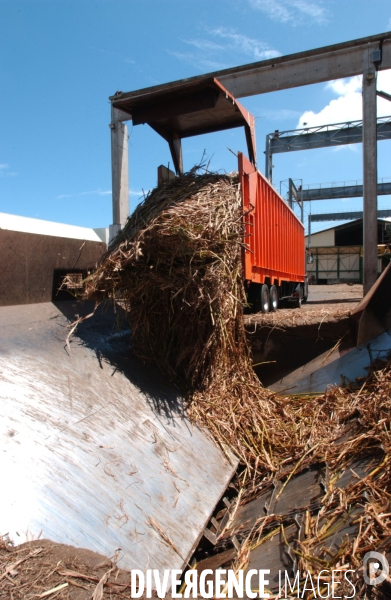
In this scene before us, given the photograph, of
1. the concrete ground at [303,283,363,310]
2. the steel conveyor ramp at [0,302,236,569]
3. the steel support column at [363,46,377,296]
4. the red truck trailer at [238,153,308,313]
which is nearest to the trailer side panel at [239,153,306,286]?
the red truck trailer at [238,153,308,313]

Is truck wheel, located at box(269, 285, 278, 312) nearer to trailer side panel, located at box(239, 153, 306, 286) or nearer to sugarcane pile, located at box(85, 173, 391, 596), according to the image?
trailer side panel, located at box(239, 153, 306, 286)

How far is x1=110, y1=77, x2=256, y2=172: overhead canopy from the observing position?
5.27m

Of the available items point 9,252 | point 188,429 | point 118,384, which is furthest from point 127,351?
point 9,252

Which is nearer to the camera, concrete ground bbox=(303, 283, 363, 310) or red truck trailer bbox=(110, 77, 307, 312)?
red truck trailer bbox=(110, 77, 307, 312)

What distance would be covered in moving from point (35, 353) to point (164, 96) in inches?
142

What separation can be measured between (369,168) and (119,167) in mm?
5486

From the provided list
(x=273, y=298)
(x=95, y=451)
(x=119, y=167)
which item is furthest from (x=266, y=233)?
(x=95, y=451)

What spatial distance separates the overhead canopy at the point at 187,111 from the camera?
5.27 metres

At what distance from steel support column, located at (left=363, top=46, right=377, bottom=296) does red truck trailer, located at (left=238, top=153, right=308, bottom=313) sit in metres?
1.73

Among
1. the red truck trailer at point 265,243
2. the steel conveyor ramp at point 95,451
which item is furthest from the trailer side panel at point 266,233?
the steel conveyor ramp at point 95,451

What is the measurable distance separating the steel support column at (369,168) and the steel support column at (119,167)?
5.29m

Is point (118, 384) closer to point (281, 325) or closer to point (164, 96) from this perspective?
point (281, 325)

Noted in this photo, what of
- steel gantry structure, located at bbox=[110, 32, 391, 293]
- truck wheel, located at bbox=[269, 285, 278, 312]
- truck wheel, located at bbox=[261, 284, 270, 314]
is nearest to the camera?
truck wheel, located at bbox=[261, 284, 270, 314]

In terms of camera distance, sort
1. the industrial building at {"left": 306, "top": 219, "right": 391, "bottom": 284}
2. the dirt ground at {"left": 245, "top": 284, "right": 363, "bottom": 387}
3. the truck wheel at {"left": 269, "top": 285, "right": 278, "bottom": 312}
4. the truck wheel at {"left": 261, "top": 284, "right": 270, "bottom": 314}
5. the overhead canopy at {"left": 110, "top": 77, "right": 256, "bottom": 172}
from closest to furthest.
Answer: the overhead canopy at {"left": 110, "top": 77, "right": 256, "bottom": 172} < the dirt ground at {"left": 245, "top": 284, "right": 363, "bottom": 387} < the truck wheel at {"left": 261, "top": 284, "right": 270, "bottom": 314} < the truck wheel at {"left": 269, "top": 285, "right": 278, "bottom": 312} < the industrial building at {"left": 306, "top": 219, "right": 391, "bottom": 284}
